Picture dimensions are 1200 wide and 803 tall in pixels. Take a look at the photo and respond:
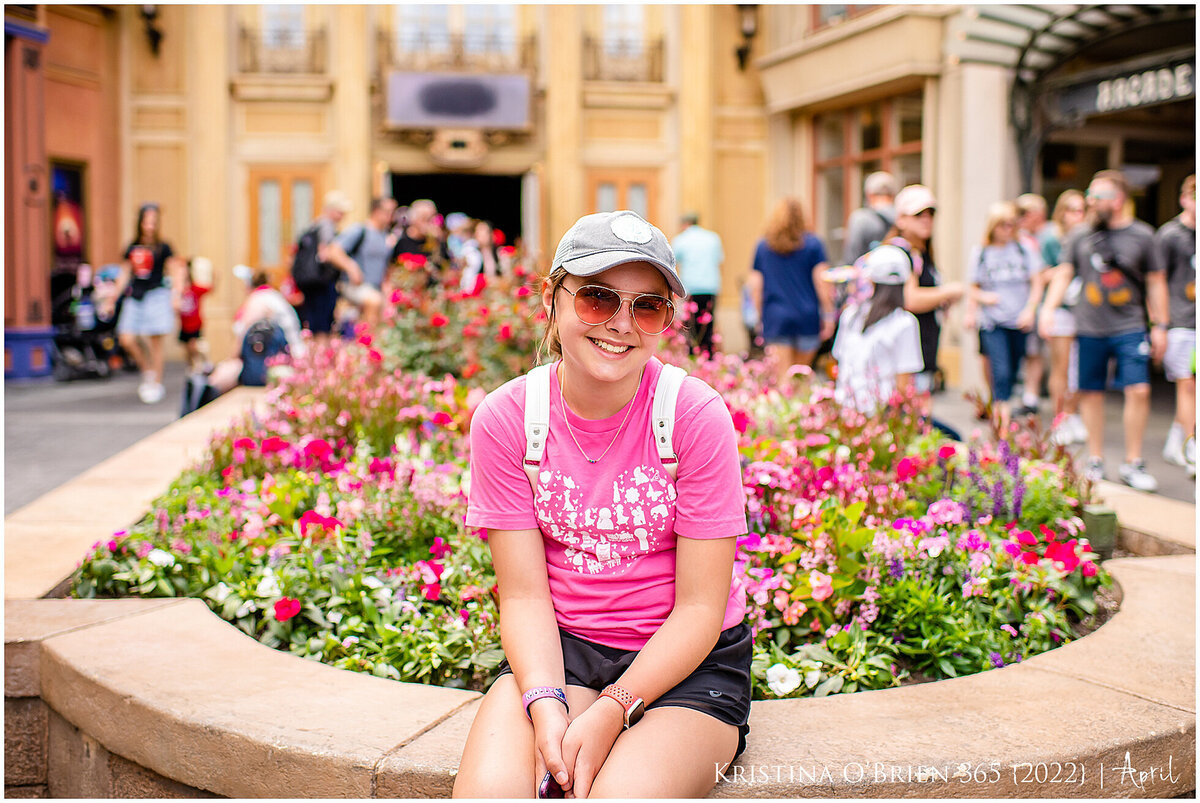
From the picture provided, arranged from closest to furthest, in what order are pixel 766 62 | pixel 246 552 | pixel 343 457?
pixel 246 552
pixel 343 457
pixel 766 62

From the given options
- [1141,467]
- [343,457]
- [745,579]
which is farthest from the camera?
[1141,467]

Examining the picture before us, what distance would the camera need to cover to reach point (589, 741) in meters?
1.88

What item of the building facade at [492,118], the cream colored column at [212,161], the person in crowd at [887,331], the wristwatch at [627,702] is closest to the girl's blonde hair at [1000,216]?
the person in crowd at [887,331]

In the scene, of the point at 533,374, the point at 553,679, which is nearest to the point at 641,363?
the point at 533,374

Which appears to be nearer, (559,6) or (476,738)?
(476,738)

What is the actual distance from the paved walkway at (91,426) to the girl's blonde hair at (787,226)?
1888 millimetres

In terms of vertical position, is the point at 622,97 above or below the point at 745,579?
above

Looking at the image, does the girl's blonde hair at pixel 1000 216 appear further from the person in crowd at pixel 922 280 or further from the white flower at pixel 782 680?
the white flower at pixel 782 680

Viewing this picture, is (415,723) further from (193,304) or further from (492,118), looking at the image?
(492,118)

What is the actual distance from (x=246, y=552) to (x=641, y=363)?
1922 mm

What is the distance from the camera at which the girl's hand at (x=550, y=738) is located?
1858mm

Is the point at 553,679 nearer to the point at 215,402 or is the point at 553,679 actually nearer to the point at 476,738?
the point at 476,738

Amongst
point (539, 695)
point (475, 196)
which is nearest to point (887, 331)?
point (539, 695)

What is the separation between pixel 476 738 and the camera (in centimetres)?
195
